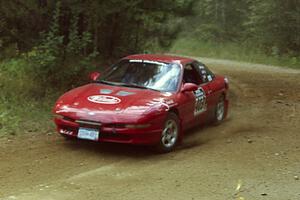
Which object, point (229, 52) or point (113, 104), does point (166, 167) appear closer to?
point (113, 104)

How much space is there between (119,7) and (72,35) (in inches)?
56.9

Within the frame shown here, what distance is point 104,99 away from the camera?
29.4 ft

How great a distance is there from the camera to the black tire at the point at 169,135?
8.91 meters

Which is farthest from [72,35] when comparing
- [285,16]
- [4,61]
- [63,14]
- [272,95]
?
[285,16]

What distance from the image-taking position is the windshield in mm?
9766

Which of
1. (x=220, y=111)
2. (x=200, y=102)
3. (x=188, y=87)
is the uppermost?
(x=188, y=87)

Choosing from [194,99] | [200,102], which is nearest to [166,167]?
[194,99]

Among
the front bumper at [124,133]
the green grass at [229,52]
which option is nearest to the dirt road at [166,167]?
the front bumper at [124,133]

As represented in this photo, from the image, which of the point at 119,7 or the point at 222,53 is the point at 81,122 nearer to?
the point at 119,7

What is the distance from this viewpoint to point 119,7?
13.0m

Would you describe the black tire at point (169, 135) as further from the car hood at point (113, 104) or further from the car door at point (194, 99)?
the car door at point (194, 99)

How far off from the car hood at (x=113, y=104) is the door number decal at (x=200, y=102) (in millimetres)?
905

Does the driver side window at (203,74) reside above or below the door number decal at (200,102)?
above

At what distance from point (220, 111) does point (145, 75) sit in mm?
2460
